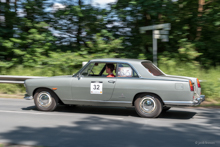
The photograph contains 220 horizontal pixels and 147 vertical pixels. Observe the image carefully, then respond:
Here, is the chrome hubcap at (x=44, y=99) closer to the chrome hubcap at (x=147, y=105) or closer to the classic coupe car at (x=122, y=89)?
the classic coupe car at (x=122, y=89)

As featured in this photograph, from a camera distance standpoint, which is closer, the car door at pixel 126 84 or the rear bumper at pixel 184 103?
the rear bumper at pixel 184 103

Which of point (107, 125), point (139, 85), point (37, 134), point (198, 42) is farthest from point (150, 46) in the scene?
point (37, 134)

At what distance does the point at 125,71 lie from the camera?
761 cm

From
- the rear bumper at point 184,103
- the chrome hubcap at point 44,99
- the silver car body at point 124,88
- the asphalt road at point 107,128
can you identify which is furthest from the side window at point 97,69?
the rear bumper at point 184,103

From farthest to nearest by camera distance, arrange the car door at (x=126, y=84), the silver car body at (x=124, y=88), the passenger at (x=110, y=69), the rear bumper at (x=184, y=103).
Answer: the passenger at (x=110, y=69), the car door at (x=126, y=84), the silver car body at (x=124, y=88), the rear bumper at (x=184, y=103)

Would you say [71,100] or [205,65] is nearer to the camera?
[71,100]

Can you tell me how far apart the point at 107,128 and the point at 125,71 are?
1.96m

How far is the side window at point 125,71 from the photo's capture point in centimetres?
756

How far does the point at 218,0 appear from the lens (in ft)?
45.1

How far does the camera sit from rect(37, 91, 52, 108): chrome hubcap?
26.7ft

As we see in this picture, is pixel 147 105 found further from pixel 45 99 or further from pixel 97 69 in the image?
pixel 45 99

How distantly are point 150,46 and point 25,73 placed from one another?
6.53m

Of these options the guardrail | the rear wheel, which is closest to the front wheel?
the rear wheel

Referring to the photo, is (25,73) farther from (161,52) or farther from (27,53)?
(161,52)
